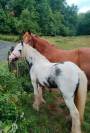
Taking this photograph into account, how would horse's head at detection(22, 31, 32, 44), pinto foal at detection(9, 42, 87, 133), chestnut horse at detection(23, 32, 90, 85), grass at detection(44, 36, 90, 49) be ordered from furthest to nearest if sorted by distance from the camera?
grass at detection(44, 36, 90, 49) < chestnut horse at detection(23, 32, 90, 85) < horse's head at detection(22, 31, 32, 44) < pinto foal at detection(9, 42, 87, 133)

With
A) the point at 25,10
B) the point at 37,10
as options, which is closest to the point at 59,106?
the point at 25,10

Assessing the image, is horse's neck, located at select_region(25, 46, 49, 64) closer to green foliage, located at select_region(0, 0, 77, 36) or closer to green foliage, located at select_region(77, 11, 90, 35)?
green foliage, located at select_region(0, 0, 77, 36)

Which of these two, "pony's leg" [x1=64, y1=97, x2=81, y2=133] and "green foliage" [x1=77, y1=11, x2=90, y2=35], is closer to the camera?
"pony's leg" [x1=64, y1=97, x2=81, y2=133]

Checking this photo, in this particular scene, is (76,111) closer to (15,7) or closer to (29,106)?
(29,106)

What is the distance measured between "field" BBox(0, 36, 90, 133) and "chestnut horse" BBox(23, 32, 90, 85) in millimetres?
899

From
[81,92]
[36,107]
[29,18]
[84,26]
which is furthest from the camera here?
[84,26]

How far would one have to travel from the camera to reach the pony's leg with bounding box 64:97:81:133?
6.54 metres

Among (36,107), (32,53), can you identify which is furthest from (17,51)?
(36,107)

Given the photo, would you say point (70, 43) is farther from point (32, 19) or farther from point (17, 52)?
point (32, 19)

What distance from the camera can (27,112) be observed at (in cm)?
736

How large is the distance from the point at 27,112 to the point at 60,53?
1.65m

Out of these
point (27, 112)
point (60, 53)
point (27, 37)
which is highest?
point (27, 37)

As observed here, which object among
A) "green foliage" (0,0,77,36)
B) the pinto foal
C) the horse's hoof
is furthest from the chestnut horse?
"green foliage" (0,0,77,36)

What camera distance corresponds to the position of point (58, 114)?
758 cm
